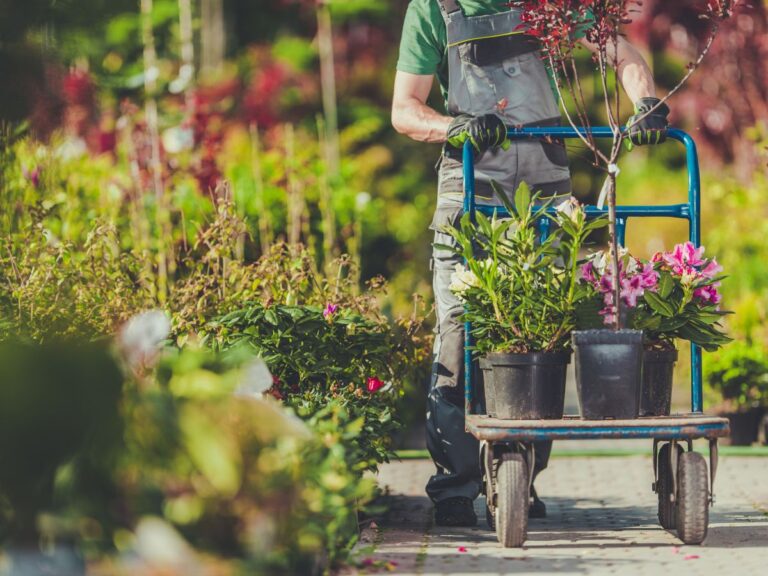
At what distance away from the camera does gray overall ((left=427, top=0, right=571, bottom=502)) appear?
5035mm

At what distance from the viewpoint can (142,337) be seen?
121 inches

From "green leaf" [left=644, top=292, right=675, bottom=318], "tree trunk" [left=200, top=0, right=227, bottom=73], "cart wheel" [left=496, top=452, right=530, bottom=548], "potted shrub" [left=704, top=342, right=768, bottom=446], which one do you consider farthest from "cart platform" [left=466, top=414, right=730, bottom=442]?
"tree trunk" [left=200, top=0, right=227, bottom=73]

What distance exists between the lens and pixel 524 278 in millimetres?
4359

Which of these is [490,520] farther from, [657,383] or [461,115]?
[461,115]

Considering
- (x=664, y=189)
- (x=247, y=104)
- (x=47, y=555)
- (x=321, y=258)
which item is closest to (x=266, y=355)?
(x=47, y=555)

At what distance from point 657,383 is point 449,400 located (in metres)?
0.88

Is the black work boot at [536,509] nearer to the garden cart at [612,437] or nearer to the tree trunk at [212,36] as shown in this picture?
the garden cart at [612,437]

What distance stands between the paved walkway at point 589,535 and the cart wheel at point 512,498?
65 millimetres

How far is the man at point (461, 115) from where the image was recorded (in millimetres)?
5031

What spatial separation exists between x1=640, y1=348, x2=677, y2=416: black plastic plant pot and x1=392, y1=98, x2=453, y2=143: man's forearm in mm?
1115

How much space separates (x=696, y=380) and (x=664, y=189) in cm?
1249

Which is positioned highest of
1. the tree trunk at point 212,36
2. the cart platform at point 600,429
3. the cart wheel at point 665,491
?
the tree trunk at point 212,36

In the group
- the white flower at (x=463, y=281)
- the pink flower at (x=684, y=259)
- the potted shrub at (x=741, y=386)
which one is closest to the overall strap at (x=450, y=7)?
the white flower at (x=463, y=281)

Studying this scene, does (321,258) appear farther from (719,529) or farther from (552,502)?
(719,529)
